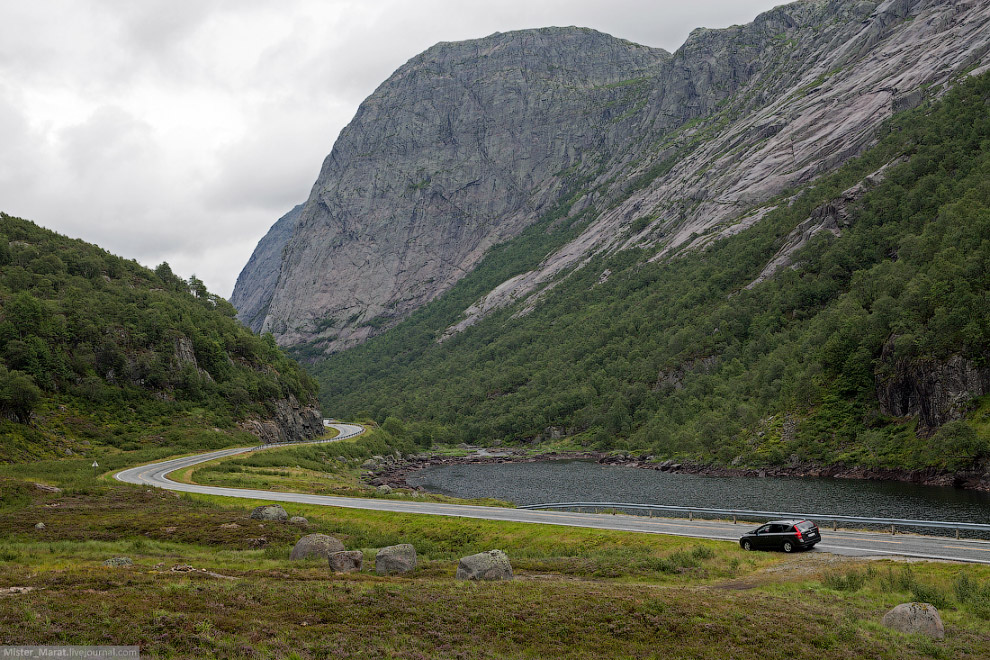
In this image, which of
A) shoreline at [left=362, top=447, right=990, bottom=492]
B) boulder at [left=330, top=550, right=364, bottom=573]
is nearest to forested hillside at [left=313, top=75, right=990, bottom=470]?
shoreline at [left=362, top=447, right=990, bottom=492]

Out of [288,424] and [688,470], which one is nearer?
[688,470]

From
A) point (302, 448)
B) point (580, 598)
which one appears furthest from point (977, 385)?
point (302, 448)

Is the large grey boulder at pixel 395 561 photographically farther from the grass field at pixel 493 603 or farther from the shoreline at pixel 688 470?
the shoreline at pixel 688 470

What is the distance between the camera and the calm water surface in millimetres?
55969

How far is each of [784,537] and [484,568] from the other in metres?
16.3

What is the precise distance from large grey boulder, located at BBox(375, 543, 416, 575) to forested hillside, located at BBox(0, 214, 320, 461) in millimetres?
56730

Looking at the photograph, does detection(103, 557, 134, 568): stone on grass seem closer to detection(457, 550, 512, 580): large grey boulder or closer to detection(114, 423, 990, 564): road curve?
detection(457, 550, 512, 580): large grey boulder

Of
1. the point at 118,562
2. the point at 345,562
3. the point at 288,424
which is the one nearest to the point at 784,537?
the point at 345,562

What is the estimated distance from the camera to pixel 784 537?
2998cm

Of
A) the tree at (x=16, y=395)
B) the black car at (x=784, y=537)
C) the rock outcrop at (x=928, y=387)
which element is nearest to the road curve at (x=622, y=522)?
the black car at (x=784, y=537)

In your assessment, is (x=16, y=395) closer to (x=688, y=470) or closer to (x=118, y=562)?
(x=118, y=562)

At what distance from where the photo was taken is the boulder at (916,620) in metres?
17.4

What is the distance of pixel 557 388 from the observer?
178m

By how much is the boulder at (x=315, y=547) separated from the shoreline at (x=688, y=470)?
56033mm
